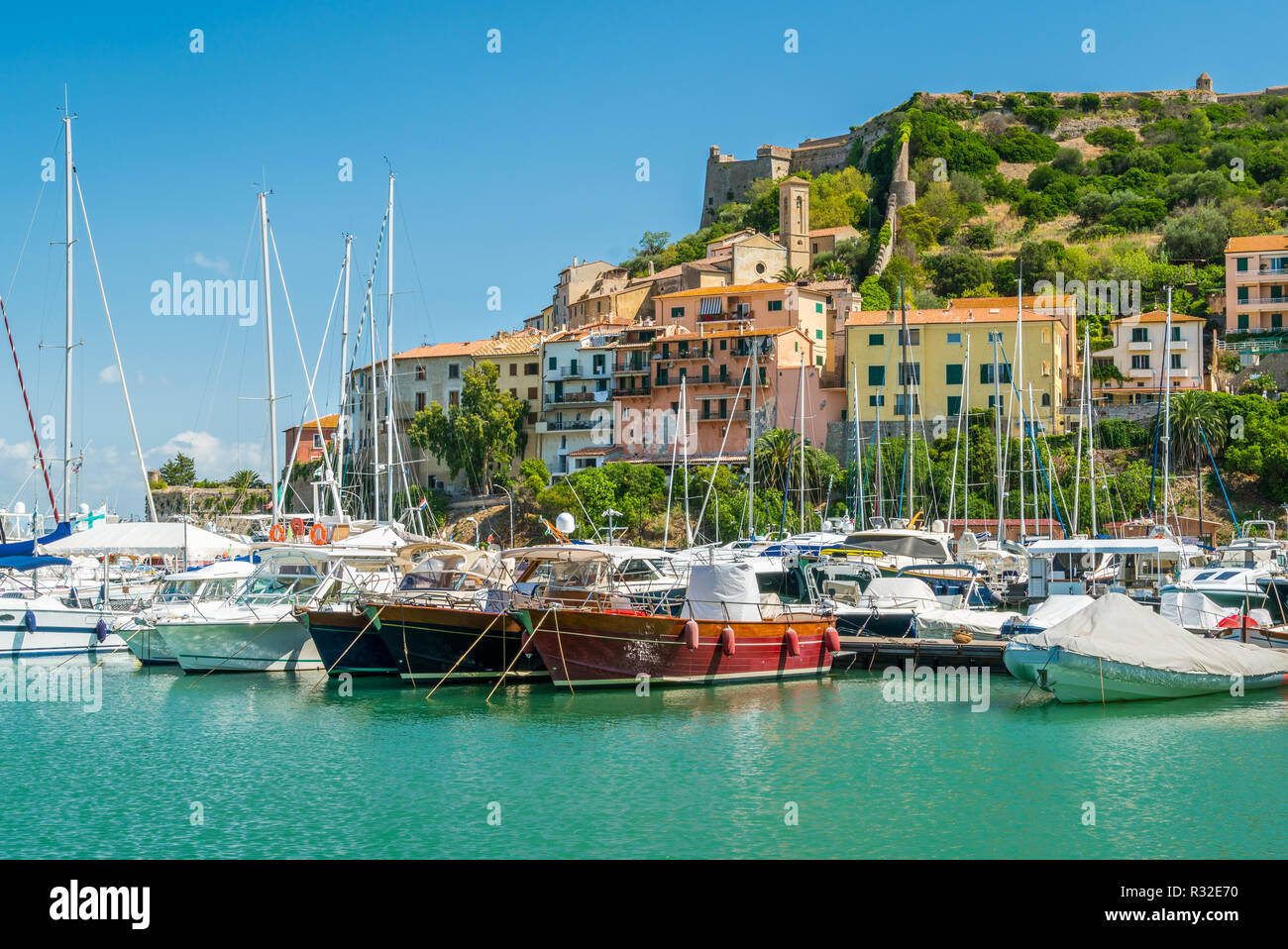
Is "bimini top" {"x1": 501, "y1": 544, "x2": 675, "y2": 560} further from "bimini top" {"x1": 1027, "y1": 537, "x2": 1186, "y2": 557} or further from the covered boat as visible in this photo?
"bimini top" {"x1": 1027, "y1": 537, "x2": 1186, "y2": 557}

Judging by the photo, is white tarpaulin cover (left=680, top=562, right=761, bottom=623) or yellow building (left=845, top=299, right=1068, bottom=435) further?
yellow building (left=845, top=299, right=1068, bottom=435)

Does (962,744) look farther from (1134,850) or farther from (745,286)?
(745,286)

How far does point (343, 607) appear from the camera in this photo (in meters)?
32.0

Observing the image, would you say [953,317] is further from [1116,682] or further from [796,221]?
[1116,682]

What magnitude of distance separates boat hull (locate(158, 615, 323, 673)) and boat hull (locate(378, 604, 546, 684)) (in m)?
3.86

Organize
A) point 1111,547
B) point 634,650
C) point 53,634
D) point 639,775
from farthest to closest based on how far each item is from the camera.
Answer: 1. point 1111,547
2. point 53,634
3. point 634,650
4. point 639,775

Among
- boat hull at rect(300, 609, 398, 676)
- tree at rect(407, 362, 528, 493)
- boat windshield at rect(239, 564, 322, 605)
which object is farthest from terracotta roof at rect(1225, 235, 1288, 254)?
boat hull at rect(300, 609, 398, 676)

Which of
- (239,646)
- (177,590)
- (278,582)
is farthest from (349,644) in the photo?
(177,590)

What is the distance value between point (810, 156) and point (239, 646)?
112 m

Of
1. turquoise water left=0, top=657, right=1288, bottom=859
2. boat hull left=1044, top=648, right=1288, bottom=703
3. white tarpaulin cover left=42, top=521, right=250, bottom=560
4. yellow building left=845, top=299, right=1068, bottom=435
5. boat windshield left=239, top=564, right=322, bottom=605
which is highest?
yellow building left=845, top=299, right=1068, bottom=435

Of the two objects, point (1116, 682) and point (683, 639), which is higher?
point (683, 639)

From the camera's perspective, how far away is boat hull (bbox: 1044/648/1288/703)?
87.1 feet

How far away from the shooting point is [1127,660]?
2653 centimetres

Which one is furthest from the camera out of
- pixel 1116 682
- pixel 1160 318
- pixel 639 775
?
pixel 1160 318
